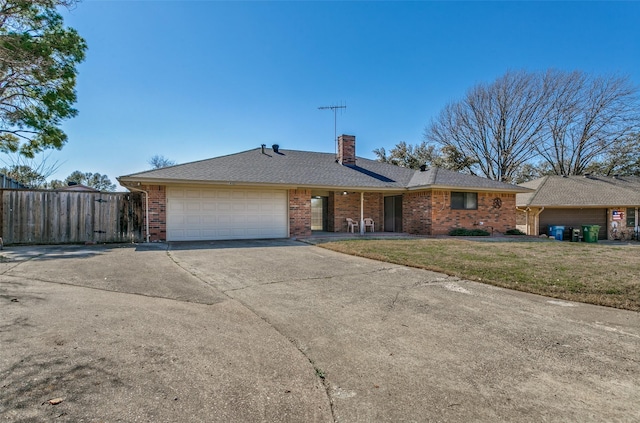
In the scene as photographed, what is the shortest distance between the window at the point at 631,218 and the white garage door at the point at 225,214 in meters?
19.9

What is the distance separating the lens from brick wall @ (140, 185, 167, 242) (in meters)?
11.5

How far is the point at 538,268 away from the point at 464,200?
356 inches

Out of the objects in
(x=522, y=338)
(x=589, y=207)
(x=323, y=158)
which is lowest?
(x=522, y=338)

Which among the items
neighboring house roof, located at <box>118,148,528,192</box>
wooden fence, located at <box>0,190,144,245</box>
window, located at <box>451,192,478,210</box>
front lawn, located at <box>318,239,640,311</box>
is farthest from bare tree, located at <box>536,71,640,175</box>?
wooden fence, located at <box>0,190,144,245</box>

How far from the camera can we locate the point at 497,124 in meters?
27.5

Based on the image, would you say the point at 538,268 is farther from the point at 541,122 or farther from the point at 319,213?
the point at 541,122

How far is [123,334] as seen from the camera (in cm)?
322

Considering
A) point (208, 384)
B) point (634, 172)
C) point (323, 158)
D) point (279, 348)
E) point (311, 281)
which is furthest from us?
point (634, 172)

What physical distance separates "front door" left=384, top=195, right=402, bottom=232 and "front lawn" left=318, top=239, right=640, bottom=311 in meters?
6.59

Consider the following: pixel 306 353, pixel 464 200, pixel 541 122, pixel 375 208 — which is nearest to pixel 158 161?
pixel 375 208

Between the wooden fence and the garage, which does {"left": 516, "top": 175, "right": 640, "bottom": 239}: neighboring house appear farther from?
the wooden fence

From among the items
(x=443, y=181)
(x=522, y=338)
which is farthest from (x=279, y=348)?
(x=443, y=181)

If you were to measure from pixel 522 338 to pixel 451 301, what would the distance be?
1.34 meters

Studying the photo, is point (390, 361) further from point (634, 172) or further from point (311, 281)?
point (634, 172)
